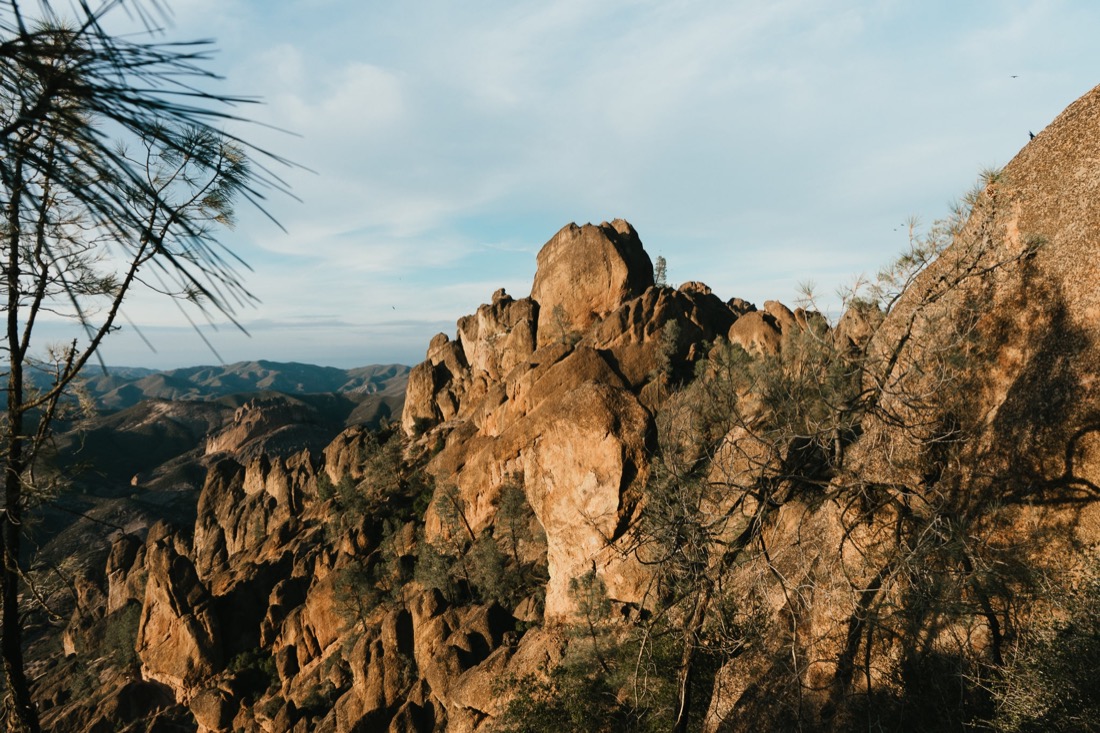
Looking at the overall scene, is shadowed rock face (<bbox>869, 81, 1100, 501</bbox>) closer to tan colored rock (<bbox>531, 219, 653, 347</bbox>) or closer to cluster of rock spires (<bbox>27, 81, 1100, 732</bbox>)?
cluster of rock spires (<bbox>27, 81, 1100, 732</bbox>)

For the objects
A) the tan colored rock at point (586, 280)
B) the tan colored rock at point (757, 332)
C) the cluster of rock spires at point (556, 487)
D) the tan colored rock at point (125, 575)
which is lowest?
the tan colored rock at point (125, 575)

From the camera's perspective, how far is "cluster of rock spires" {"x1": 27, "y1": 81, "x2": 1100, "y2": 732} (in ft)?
29.9

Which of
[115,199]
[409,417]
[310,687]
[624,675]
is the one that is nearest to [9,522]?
[115,199]

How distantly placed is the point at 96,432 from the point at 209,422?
105 ft

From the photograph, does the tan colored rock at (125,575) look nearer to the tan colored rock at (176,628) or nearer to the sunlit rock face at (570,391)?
the tan colored rock at (176,628)

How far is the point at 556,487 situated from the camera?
27922mm

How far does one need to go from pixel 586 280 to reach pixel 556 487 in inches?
1367

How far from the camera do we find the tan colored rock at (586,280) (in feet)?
189

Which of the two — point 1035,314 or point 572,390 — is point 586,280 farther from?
point 1035,314

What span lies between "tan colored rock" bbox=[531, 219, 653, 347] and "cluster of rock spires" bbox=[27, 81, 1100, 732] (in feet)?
0.82

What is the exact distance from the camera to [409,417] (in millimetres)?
72812

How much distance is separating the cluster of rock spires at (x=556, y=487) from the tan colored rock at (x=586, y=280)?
251mm

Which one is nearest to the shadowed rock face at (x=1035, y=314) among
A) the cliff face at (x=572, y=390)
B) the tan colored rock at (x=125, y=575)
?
the cliff face at (x=572, y=390)

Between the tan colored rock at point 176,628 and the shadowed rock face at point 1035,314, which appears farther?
the tan colored rock at point 176,628
